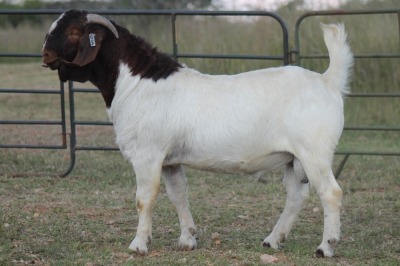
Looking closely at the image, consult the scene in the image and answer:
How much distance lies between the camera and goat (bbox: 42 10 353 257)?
22.2 feet

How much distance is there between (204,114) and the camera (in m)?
6.86

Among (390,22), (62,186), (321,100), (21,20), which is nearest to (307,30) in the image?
(390,22)

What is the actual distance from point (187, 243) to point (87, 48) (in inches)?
66.3

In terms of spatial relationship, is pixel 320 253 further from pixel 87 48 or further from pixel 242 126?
pixel 87 48

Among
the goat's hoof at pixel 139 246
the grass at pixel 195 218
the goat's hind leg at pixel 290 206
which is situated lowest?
the grass at pixel 195 218

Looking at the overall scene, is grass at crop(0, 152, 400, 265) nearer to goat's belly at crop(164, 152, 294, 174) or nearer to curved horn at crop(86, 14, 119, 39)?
goat's belly at crop(164, 152, 294, 174)

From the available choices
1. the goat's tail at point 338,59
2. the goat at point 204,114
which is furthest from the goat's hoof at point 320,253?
the goat's tail at point 338,59

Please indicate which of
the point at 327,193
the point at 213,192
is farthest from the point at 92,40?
the point at 213,192

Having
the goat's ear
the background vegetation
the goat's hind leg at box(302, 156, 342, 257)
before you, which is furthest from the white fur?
the background vegetation

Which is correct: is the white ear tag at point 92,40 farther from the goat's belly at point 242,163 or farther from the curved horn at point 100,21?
the goat's belly at point 242,163

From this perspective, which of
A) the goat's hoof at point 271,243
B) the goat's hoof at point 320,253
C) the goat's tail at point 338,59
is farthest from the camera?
the goat's hoof at point 271,243

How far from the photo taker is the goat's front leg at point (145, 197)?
6930 millimetres

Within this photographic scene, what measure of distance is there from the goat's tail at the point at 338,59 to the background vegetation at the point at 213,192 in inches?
50.6

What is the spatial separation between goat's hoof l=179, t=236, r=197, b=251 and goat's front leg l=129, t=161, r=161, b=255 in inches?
10.7
